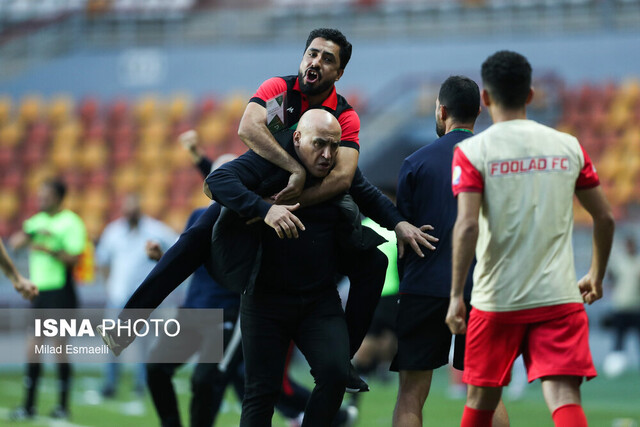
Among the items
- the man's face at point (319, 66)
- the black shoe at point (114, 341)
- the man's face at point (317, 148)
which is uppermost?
the man's face at point (319, 66)

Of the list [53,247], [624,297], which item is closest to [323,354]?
[53,247]

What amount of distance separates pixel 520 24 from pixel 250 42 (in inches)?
231

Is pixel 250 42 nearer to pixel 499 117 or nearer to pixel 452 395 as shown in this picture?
pixel 452 395

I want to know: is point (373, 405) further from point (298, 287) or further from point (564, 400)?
point (564, 400)

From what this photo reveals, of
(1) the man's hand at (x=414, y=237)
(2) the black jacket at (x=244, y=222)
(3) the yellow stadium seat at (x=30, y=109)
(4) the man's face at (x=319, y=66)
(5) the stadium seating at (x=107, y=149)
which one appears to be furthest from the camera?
(3) the yellow stadium seat at (x=30, y=109)

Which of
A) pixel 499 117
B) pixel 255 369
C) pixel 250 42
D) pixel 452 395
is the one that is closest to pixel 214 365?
pixel 255 369

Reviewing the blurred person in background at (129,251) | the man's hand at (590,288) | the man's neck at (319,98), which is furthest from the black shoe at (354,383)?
the blurred person in background at (129,251)

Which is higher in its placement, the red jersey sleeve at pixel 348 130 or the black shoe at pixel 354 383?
the red jersey sleeve at pixel 348 130

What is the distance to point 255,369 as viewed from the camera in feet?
15.8

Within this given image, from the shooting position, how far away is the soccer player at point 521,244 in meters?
4.20

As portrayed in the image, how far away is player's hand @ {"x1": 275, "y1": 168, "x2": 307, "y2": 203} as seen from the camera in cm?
471

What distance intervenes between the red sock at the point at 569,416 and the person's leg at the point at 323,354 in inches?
42.6

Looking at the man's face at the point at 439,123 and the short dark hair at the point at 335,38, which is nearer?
the short dark hair at the point at 335,38

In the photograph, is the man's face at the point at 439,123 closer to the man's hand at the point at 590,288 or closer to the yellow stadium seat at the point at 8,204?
the man's hand at the point at 590,288
